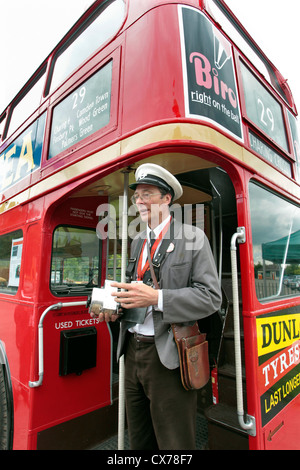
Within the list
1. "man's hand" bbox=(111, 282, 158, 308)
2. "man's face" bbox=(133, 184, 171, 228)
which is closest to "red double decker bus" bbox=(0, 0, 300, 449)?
"man's face" bbox=(133, 184, 171, 228)

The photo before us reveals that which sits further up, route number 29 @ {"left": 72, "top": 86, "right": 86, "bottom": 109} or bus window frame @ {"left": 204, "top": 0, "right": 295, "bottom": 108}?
bus window frame @ {"left": 204, "top": 0, "right": 295, "bottom": 108}

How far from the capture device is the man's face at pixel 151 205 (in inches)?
63.2

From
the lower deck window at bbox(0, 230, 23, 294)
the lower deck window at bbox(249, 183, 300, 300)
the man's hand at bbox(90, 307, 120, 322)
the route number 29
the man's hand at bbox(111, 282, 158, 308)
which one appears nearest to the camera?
the man's hand at bbox(111, 282, 158, 308)

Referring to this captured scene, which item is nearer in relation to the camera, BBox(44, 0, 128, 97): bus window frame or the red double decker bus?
the red double decker bus

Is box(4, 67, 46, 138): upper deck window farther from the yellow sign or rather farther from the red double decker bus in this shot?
the yellow sign

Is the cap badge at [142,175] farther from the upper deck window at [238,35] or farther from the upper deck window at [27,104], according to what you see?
the upper deck window at [27,104]

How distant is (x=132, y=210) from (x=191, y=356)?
1.51 metres

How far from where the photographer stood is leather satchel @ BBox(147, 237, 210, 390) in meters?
1.29

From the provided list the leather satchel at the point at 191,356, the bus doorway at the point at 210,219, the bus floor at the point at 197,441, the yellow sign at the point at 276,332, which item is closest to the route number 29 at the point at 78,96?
the bus doorway at the point at 210,219

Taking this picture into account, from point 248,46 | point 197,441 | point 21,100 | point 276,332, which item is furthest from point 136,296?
point 21,100

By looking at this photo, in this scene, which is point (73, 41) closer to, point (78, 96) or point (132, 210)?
point (78, 96)

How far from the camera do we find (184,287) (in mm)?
1396

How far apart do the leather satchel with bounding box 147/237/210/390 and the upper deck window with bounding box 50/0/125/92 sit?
1893 millimetres

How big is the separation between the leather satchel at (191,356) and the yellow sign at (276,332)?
36 centimetres
